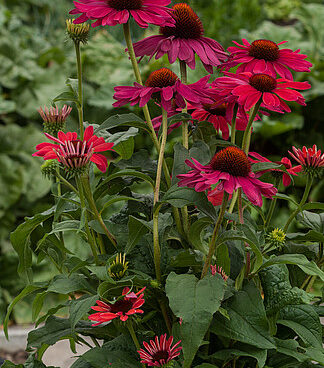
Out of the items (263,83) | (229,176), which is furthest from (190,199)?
(263,83)

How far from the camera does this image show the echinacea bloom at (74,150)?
0.48m

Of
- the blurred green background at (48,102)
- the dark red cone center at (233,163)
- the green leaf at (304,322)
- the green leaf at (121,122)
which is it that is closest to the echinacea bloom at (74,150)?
the green leaf at (121,122)

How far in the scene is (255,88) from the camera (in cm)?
53

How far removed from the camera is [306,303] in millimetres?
542

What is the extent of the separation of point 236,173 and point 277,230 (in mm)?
126

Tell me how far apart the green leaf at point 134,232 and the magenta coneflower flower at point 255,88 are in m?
0.15

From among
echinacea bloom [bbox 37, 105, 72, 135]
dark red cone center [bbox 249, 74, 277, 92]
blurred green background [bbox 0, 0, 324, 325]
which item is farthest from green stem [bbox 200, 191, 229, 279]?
blurred green background [bbox 0, 0, 324, 325]

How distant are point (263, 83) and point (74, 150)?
7.4 inches

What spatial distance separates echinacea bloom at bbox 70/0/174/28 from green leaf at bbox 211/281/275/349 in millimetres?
261

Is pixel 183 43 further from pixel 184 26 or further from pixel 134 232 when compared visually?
pixel 134 232

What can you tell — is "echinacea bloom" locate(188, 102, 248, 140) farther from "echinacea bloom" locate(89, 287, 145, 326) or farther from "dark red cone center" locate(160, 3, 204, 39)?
"echinacea bloom" locate(89, 287, 145, 326)

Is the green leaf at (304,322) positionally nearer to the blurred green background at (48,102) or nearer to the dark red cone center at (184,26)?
the dark red cone center at (184,26)

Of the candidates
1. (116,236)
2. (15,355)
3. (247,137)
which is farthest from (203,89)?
(15,355)

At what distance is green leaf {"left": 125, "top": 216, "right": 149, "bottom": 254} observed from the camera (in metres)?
0.54
